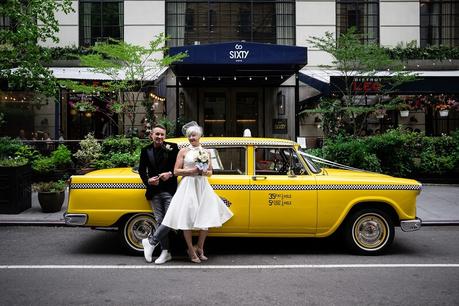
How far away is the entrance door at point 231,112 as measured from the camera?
1972 centimetres

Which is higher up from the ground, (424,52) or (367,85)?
(424,52)

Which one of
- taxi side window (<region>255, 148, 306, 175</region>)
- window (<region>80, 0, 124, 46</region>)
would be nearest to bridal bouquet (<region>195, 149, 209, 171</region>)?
taxi side window (<region>255, 148, 306, 175</region>)

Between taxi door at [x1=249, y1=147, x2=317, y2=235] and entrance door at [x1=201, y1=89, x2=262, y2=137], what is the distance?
13009 mm

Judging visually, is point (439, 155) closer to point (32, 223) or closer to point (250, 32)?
point (250, 32)

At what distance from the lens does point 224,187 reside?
21.9ft

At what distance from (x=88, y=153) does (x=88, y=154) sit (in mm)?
33

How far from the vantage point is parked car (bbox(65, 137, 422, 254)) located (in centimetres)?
665

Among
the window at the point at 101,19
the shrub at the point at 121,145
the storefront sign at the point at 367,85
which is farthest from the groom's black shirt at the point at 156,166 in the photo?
the window at the point at 101,19

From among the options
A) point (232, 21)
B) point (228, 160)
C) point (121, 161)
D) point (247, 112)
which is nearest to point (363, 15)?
point (232, 21)

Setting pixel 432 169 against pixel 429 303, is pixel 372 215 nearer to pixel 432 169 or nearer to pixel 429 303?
pixel 429 303

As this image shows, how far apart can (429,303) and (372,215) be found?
6.95 feet

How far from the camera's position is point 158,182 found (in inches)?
249

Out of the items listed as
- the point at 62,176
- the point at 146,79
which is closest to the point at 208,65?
the point at 146,79

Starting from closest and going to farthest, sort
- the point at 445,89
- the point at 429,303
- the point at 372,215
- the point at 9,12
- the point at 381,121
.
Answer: the point at 429,303, the point at 372,215, the point at 9,12, the point at 445,89, the point at 381,121
